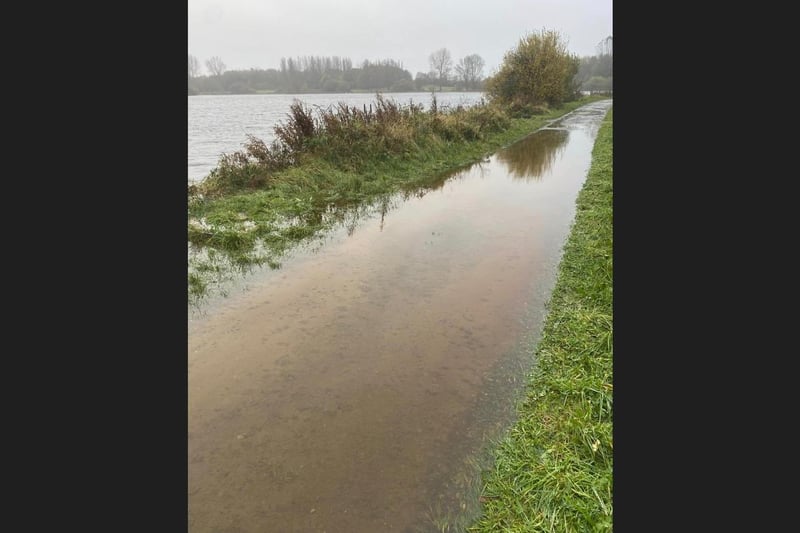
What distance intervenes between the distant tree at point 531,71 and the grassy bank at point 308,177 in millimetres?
18850

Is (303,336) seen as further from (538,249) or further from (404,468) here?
(538,249)

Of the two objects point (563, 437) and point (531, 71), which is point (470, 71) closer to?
point (531, 71)

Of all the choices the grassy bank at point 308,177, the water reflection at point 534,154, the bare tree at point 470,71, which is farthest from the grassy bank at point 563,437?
the bare tree at point 470,71

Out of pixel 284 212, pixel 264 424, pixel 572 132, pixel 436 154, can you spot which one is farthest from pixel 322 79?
pixel 264 424

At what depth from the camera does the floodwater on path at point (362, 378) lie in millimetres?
3238

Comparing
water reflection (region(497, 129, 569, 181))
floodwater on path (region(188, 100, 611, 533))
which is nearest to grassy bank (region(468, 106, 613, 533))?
floodwater on path (region(188, 100, 611, 533))

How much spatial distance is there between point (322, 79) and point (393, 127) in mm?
96017

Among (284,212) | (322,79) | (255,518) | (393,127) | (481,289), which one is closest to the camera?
(255,518)

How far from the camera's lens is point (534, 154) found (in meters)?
18.1

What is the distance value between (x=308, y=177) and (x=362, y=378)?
8466 mm

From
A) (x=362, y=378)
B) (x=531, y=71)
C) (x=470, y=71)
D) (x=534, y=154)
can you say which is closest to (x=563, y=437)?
(x=362, y=378)

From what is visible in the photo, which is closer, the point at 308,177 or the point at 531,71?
the point at 308,177

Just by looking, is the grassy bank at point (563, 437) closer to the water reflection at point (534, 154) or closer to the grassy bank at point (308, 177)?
the grassy bank at point (308, 177)

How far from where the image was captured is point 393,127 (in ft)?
51.3
